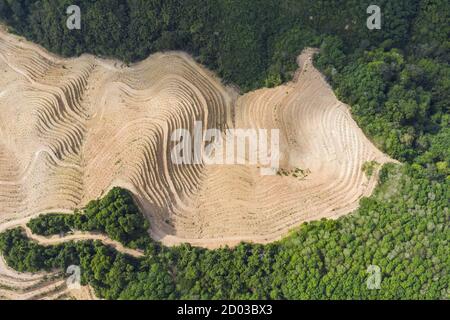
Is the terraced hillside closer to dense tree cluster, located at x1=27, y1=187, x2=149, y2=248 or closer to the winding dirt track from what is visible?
the winding dirt track

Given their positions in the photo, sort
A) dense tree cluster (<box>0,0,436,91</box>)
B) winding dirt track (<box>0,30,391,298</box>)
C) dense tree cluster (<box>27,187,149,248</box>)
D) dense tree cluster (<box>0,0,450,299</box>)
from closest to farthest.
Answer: dense tree cluster (<box>0,0,450,299</box>) → dense tree cluster (<box>27,187,149,248</box>) → winding dirt track (<box>0,30,391,298</box>) → dense tree cluster (<box>0,0,436,91</box>)

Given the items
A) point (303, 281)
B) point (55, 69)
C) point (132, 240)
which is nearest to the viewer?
point (303, 281)

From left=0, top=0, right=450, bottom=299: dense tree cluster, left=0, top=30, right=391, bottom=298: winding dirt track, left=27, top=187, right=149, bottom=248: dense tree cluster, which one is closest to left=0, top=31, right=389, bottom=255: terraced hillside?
left=0, top=30, right=391, bottom=298: winding dirt track

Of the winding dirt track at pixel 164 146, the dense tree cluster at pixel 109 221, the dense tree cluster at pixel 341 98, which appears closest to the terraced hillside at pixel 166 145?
the winding dirt track at pixel 164 146

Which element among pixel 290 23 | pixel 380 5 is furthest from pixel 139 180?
pixel 380 5

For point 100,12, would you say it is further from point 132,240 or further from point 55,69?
point 132,240

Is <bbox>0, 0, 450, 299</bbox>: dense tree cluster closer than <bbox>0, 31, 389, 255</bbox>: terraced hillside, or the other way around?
<bbox>0, 0, 450, 299</bbox>: dense tree cluster
